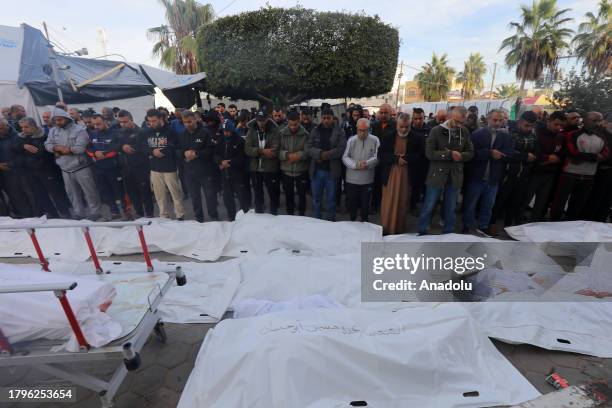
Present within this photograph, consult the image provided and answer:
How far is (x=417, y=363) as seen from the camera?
2008 mm

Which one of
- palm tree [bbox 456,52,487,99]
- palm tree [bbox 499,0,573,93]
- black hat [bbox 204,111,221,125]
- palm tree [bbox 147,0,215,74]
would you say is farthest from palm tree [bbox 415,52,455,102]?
black hat [bbox 204,111,221,125]

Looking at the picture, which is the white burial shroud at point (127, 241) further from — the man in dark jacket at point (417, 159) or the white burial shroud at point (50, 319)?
the man in dark jacket at point (417, 159)

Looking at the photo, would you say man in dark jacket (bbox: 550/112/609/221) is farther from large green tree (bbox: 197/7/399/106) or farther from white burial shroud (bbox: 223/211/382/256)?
large green tree (bbox: 197/7/399/106)

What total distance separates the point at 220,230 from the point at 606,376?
14.2 ft

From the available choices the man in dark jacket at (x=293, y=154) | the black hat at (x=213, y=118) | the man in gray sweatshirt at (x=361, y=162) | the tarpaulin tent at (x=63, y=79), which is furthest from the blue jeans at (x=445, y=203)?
the tarpaulin tent at (x=63, y=79)

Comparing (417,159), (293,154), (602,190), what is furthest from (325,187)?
(602,190)

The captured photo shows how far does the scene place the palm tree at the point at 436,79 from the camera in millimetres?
47031

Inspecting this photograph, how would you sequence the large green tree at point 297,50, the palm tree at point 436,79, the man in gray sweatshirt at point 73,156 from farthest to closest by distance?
1. the palm tree at point 436,79
2. the large green tree at point 297,50
3. the man in gray sweatshirt at point 73,156

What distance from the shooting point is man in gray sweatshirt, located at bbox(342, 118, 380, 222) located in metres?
4.81

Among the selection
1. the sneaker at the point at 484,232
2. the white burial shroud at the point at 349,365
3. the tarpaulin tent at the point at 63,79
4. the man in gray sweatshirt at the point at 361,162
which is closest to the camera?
the white burial shroud at the point at 349,365

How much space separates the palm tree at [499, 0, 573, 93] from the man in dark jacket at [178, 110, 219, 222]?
107 ft

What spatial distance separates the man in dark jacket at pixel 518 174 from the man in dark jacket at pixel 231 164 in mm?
4301

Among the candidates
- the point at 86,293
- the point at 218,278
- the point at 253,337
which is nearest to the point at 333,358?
the point at 253,337

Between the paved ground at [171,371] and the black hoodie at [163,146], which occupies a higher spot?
the black hoodie at [163,146]
